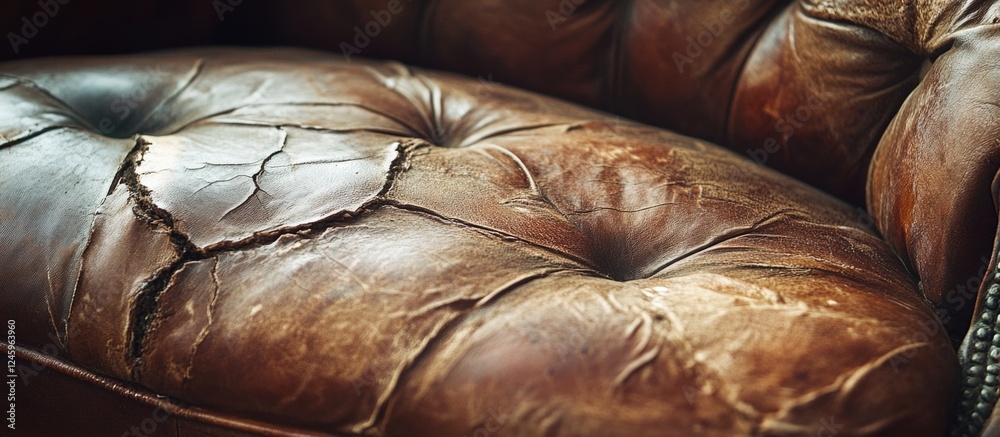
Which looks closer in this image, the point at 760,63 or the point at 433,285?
the point at 433,285

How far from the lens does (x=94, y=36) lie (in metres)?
1.01

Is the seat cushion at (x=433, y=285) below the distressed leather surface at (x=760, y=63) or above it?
below

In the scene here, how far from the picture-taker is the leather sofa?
0.49 metres

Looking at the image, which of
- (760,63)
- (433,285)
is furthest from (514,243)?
(760,63)

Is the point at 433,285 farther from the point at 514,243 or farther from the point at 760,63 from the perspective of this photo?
the point at 760,63

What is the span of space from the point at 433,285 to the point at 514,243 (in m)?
0.09

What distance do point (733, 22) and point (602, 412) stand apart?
0.64m

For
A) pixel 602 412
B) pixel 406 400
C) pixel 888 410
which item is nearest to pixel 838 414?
pixel 888 410

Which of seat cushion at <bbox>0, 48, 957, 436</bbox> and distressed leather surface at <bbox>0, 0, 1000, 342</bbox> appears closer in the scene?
seat cushion at <bbox>0, 48, 957, 436</bbox>

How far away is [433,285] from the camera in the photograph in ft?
1.77

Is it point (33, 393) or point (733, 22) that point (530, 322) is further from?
point (733, 22)

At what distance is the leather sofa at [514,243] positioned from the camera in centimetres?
49

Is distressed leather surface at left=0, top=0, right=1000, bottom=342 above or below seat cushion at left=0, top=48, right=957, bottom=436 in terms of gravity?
above

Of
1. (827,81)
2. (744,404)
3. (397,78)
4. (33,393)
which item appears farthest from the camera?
(397,78)
